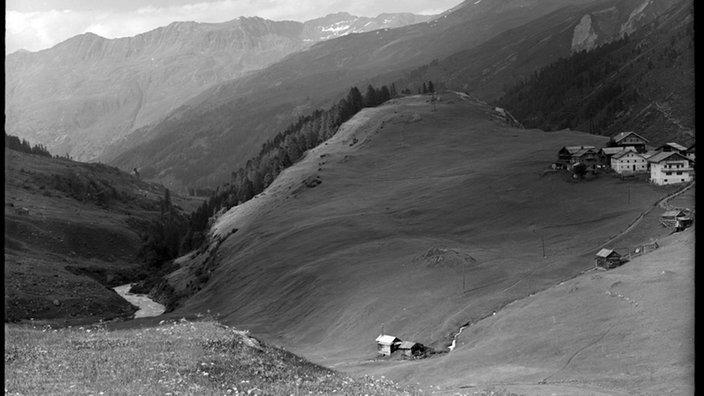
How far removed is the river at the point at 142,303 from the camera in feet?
474

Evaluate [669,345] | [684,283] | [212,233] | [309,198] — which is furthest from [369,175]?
[669,345]

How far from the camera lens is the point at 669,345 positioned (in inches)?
2373

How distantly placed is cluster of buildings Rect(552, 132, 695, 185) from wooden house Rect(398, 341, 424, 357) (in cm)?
7276

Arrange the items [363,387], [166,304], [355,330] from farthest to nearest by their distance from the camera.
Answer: [166,304] < [355,330] < [363,387]

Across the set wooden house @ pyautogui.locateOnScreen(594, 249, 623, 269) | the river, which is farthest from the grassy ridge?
the river

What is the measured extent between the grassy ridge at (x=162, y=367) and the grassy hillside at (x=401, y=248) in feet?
161

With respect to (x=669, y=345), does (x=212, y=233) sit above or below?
below

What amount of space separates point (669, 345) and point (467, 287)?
44766mm

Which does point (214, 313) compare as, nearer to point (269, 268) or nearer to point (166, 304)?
point (269, 268)

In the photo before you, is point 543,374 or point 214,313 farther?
point 214,313

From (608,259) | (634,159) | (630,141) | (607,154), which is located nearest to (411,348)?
(608,259)

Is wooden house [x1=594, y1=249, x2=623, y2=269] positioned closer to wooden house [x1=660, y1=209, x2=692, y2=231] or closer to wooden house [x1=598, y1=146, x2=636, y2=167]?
wooden house [x1=660, y1=209, x2=692, y2=231]

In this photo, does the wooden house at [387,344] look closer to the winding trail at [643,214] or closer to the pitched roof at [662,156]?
the winding trail at [643,214]

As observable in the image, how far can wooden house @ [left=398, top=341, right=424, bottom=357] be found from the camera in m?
83.8
